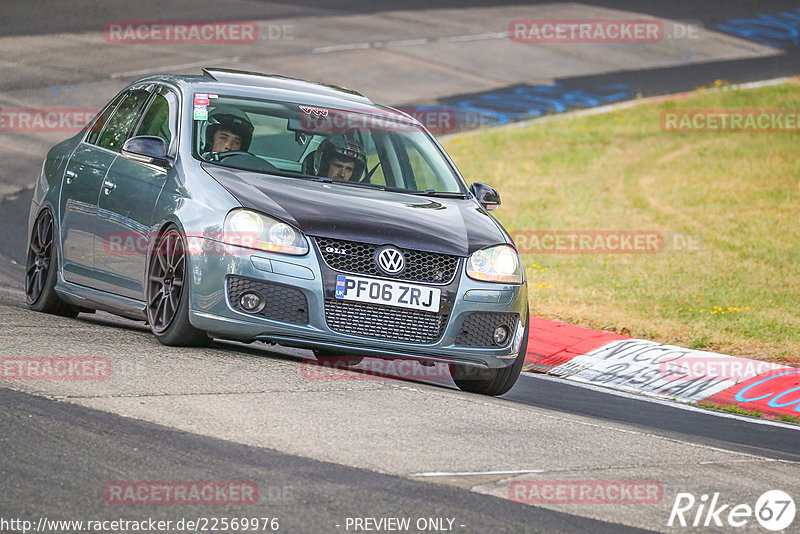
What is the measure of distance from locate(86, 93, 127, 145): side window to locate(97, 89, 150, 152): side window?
75 mm

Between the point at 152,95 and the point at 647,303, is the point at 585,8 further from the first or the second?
the point at 152,95

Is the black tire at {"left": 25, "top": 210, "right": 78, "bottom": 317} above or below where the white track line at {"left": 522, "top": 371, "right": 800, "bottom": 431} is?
above

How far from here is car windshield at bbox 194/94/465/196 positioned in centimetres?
837

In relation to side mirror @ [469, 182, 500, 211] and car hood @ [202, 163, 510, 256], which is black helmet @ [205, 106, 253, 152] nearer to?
car hood @ [202, 163, 510, 256]

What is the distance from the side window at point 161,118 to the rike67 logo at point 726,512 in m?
4.25

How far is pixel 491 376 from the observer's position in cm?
834

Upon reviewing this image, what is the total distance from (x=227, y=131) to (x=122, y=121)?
122 centimetres

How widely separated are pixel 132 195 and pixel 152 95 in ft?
3.69

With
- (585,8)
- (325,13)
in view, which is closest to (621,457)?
(325,13)

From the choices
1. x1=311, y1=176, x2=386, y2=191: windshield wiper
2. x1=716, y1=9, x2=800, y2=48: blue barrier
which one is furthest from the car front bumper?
x1=716, y1=9, x2=800, y2=48: blue barrier

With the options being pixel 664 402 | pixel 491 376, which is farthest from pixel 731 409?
pixel 491 376

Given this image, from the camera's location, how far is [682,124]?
2497 centimetres

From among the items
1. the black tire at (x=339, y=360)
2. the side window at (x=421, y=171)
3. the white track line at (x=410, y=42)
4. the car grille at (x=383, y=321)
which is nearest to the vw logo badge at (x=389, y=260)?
the car grille at (x=383, y=321)

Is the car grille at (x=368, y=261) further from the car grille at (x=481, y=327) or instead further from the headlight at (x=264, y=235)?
the car grille at (x=481, y=327)
